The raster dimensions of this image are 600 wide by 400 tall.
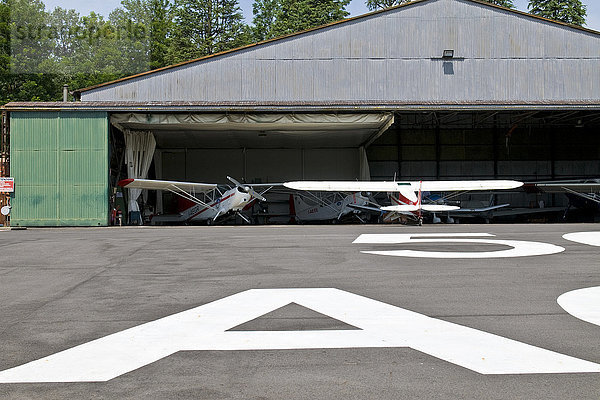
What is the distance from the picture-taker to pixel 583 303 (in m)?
5.40

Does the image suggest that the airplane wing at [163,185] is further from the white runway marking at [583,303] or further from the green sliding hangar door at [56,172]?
the white runway marking at [583,303]

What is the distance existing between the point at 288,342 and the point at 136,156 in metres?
22.8

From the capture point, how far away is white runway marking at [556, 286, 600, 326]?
4.86 m

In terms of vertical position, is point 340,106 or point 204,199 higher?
point 340,106

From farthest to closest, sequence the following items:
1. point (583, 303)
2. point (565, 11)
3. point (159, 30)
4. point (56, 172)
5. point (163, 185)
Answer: point (159, 30)
point (565, 11)
point (163, 185)
point (56, 172)
point (583, 303)

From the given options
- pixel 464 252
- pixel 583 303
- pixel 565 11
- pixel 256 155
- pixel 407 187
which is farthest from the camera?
pixel 565 11

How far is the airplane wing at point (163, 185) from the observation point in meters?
21.2

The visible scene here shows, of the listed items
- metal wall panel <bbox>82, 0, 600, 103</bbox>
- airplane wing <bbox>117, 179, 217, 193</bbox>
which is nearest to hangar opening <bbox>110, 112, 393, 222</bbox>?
metal wall panel <bbox>82, 0, 600, 103</bbox>

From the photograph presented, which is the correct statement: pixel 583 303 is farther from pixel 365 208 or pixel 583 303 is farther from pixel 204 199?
pixel 204 199

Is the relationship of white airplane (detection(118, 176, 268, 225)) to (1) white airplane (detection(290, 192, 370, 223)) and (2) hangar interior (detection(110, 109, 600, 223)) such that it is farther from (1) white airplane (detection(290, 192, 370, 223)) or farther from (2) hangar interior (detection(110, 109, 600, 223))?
(1) white airplane (detection(290, 192, 370, 223))

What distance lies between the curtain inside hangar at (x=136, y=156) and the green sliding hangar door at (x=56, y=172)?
3.02 m

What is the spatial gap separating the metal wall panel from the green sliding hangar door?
5.31 metres

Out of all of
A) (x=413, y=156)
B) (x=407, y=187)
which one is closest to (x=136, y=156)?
(x=407, y=187)

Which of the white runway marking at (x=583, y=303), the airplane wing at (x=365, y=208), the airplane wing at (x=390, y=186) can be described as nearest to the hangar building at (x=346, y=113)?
the airplane wing at (x=390, y=186)
